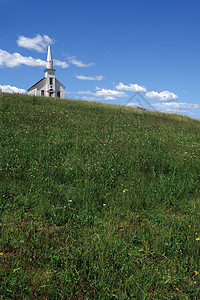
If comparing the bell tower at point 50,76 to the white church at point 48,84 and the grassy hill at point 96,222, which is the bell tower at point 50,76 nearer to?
the white church at point 48,84

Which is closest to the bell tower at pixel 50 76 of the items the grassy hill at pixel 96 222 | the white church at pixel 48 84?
the white church at pixel 48 84

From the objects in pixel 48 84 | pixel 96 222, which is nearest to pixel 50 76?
pixel 48 84

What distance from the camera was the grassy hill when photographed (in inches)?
109

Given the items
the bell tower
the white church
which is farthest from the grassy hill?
the white church

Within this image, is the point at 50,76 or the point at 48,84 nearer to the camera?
the point at 50,76

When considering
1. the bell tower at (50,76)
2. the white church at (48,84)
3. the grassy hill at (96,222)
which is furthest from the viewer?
the white church at (48,84)

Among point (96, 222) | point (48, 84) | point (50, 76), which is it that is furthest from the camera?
point (48, 84)

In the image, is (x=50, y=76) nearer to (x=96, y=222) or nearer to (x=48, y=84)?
(x=48, y=84)

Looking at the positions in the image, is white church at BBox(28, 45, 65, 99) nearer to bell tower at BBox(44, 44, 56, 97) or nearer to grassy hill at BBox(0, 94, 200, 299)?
bell tower at BBox(44, 44, 56, 97)

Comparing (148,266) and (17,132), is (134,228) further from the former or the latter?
(17,132)

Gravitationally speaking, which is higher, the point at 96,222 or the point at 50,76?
the point at 50,76

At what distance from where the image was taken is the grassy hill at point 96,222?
278 cm

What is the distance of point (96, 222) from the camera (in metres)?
4.00

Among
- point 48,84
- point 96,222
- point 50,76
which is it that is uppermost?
point 50,76
